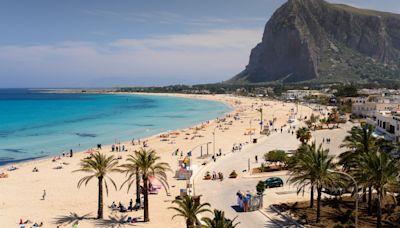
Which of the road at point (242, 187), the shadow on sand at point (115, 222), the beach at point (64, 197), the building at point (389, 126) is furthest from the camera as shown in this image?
the building at point (389, 126)

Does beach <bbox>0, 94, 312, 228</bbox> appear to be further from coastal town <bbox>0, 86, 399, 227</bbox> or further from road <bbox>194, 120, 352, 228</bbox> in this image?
road <bbox>194, 120, 352, 228</bbox>

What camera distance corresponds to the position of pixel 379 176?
21.1 m

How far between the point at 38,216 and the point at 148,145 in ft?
112

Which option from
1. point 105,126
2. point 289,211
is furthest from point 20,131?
point 289,211

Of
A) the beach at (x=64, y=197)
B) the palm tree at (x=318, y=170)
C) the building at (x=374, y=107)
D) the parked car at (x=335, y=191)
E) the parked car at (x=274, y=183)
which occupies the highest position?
the building at (x=374, y=107)

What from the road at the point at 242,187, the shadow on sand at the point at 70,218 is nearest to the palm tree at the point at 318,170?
the road at the point at 242,187

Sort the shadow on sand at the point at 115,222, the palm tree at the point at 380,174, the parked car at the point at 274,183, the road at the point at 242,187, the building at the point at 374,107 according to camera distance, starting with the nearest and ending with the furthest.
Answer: the palm tree at the point at 380,174 < the road at the point at 242,187 < the shadow on sand at the point at 115,222 < the parked car at the point at 274,183 < the building at the point at 374,107

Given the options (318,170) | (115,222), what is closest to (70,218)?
(115,222)

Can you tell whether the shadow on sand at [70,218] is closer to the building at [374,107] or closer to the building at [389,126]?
the building at [389,126]

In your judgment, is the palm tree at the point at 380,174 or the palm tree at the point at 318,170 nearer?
the palm tree at the point at 380,174

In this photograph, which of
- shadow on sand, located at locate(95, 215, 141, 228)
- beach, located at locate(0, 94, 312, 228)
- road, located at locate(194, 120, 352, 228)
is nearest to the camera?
road, located at locate(194, 120, 352, 228)

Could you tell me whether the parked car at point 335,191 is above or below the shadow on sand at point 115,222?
above

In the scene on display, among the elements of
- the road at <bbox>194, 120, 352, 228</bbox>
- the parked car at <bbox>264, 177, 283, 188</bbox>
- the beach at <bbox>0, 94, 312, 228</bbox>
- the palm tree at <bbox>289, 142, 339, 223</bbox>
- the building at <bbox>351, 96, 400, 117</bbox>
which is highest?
the building at <bbox>351, 96, 400, 117</bbox>

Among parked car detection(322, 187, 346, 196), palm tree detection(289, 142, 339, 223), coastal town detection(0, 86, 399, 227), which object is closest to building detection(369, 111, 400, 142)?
coastal town detection(0, 86, 399, 227)
